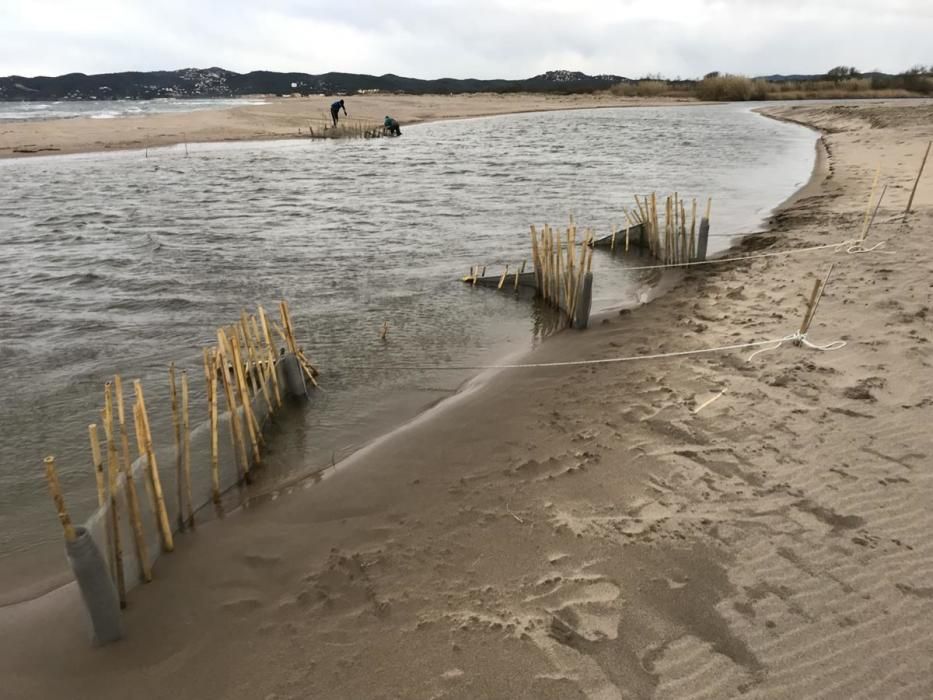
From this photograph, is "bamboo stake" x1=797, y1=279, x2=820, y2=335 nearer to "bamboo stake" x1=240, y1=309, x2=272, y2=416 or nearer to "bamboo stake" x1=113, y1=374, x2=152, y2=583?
"bamboo stake" x1=240, y1=309, x2=272, y2=416

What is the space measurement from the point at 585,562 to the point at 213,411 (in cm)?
280

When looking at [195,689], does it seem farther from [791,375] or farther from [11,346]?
[11,346]

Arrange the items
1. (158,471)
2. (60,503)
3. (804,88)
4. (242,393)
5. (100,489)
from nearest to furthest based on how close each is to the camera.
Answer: (60,503) → (100,489) → (158,471) → (242,393) → (804,88)

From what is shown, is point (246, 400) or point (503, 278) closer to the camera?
point (246, 400)

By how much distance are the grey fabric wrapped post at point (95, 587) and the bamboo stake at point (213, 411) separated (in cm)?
125

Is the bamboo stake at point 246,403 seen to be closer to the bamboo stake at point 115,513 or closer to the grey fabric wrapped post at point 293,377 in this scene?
the grey fabric wrapped post at point 293,377

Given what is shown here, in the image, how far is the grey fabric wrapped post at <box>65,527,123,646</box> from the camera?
3.06 m

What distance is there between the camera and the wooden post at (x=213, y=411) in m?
4.26

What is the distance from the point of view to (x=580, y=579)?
3572mm

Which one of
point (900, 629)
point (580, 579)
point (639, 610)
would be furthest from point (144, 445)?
point (900, 629)

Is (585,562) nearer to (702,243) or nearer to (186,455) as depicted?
(186,455)

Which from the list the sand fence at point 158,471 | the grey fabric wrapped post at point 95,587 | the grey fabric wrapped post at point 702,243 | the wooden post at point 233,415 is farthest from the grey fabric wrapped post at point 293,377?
the grey fabric wrapped post at point 702,243

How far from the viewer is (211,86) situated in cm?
14038

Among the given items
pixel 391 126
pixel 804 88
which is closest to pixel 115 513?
pixel 391 126
